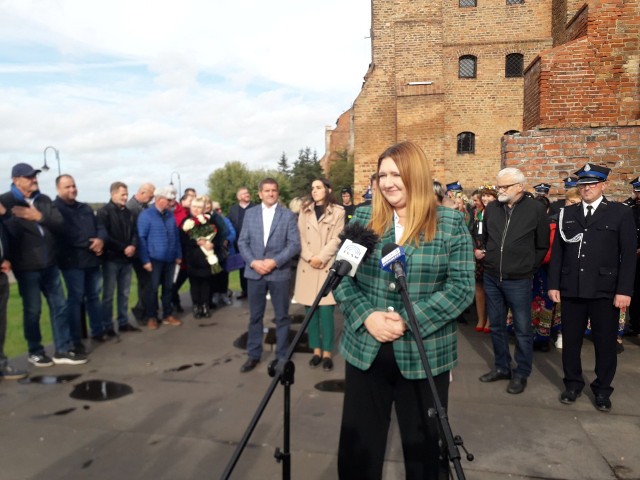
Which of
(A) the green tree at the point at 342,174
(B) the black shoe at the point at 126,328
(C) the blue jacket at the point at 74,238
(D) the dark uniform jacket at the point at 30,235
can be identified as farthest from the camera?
(A) the green tree at the point at 342,174

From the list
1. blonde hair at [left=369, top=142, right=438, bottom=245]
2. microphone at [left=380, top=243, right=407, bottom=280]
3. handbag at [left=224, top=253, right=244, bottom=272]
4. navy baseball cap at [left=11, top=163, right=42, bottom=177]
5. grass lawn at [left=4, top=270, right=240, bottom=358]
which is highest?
navy baseball cap at [left=11, top=163, right=42, bottom=177]

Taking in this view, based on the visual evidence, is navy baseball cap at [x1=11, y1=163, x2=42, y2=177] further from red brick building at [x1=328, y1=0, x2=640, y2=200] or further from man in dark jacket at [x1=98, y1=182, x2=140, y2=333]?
red brick building at [x1=328, y1=0, x2=640, y2=200]

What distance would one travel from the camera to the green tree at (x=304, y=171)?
52206mm

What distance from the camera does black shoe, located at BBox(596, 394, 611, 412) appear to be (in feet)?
13.6

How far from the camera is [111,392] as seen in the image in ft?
15.2

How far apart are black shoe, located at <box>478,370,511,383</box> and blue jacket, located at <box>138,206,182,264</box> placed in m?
4.84

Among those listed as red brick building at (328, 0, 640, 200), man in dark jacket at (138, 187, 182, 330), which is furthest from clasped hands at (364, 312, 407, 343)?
red brick building at (328, 0, 640, 200)

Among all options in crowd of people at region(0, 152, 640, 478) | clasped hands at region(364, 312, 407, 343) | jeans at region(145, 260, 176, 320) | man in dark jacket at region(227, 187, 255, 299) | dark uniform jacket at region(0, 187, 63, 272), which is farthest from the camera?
man in dark jacket at region(227, 187, 255, 299)

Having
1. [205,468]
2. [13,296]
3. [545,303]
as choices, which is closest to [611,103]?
[545,303]

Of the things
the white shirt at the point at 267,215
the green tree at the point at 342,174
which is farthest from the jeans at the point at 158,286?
the green tree at the point at 342,174

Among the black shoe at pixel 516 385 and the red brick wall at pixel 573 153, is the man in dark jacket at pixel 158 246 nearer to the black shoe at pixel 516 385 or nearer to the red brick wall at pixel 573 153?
the black shoe at pixel 516 385

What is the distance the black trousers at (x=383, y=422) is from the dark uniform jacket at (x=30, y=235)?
Answer: 176 inches

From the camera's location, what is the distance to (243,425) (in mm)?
3916

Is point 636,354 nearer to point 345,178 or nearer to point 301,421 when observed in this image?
point 301,421
